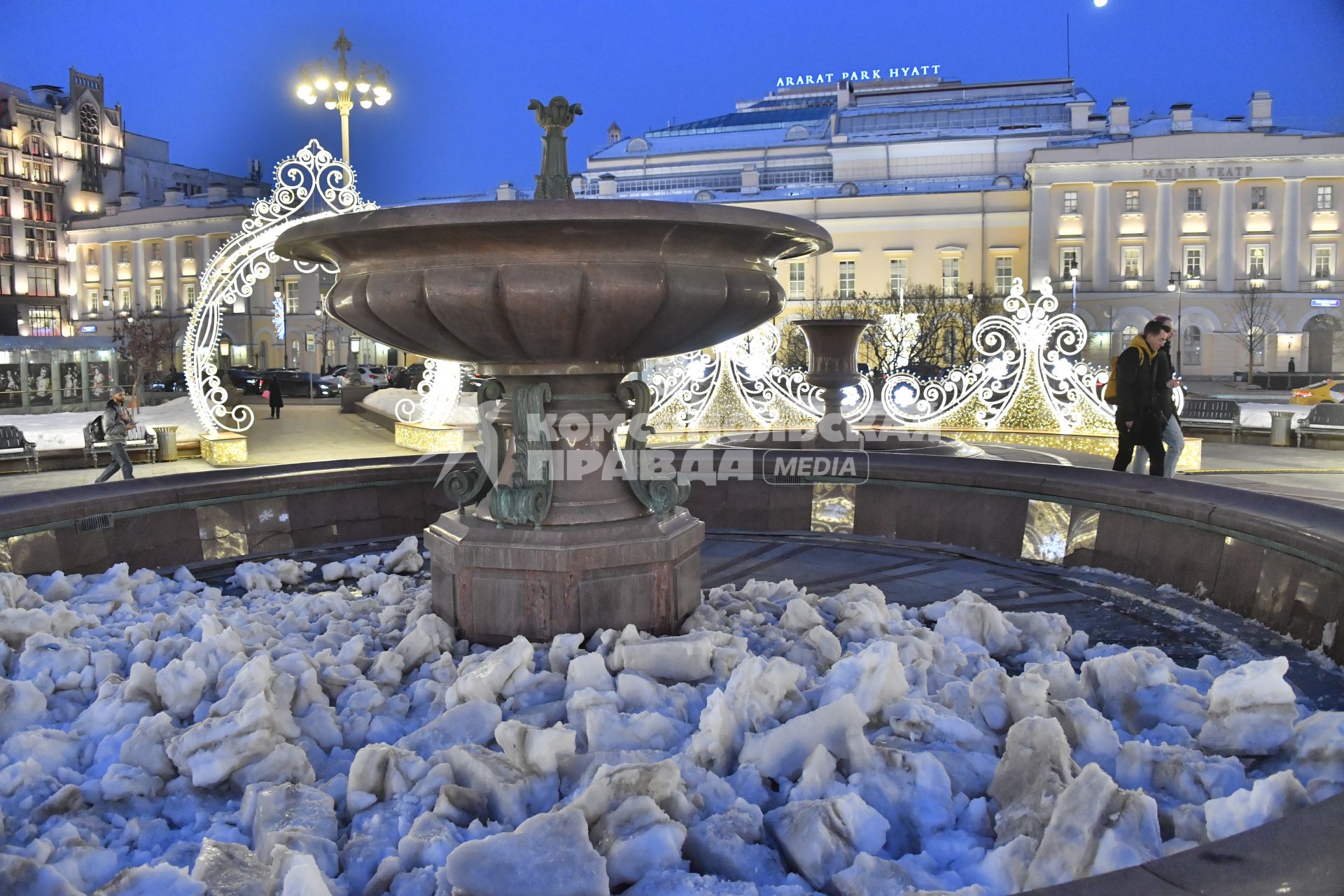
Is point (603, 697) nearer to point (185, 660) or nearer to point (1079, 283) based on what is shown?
Result: point (185, 660)

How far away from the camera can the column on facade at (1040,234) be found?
163ft

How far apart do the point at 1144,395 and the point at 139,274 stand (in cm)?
6977

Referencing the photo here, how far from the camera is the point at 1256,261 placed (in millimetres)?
50094

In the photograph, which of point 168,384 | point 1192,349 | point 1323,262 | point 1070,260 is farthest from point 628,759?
point 1323,262

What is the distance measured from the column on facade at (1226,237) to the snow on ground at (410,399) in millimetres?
43060

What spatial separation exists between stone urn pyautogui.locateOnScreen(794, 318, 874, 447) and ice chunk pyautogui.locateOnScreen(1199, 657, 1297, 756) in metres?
8.50

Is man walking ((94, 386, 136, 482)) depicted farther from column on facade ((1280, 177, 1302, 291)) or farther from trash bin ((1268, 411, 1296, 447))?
column on facade ((1280, 177, 1302, 291))

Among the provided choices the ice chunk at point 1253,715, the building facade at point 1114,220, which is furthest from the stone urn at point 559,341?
the building facade at point 1114,220

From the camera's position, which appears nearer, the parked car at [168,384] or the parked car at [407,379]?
the parked car at [407,379]

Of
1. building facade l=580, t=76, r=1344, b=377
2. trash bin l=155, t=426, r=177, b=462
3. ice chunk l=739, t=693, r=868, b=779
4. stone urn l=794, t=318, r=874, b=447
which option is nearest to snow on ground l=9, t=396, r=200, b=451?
trash bin l=155, t=426, r=177, b=462

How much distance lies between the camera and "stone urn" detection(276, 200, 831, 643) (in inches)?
122

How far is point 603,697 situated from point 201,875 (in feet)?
3.47

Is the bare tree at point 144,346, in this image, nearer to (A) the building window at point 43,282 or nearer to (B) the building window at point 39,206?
(A) the building window at point 43,282

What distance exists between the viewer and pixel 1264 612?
3.58m
